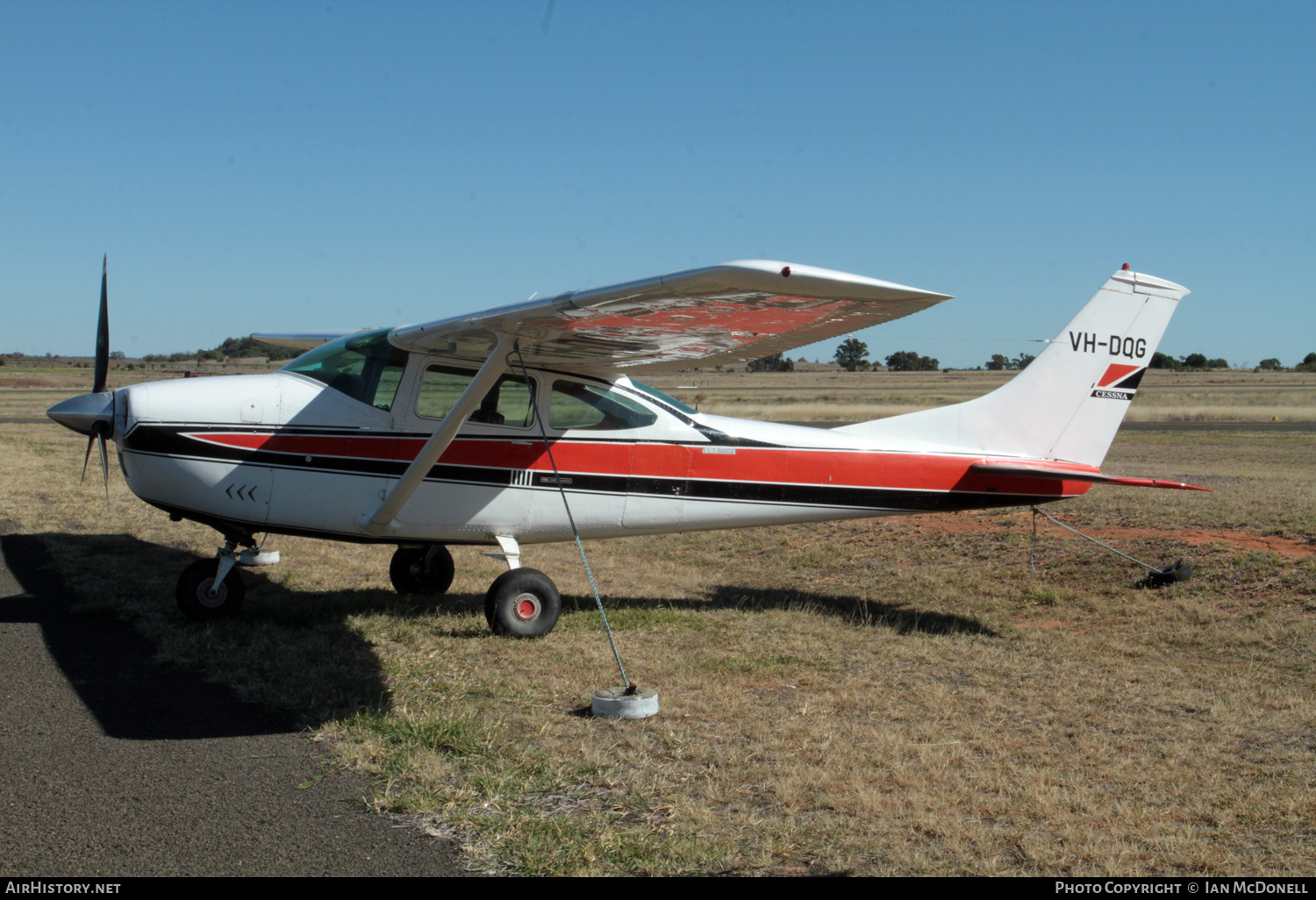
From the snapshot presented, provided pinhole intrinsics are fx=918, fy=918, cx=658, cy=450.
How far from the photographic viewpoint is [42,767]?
4.50 m

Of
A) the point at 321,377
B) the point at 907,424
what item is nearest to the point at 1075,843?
the point at 907,424

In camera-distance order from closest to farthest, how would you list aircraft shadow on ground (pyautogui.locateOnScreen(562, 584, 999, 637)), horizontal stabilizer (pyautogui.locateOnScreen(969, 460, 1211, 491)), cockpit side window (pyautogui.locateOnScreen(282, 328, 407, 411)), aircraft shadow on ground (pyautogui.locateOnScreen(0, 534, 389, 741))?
aircraft shadow on ground (pyautogui.locateOnScreen(0, 534, 389, 741)), cockpit side window (pyautogui.locateOnScreen(282, 328, 407, 411)), horizontal stabilizer (pyautogui.locateOnScreen(969, 460, 1211, 491)), aircraft shadow on ground (pyautogui.locateOnScreen(562, 584, 999, 637))

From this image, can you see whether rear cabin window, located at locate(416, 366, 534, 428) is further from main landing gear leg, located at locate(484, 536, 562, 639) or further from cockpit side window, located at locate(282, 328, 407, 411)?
main landing gear leg, located at locate(484, 536, 562, 639)

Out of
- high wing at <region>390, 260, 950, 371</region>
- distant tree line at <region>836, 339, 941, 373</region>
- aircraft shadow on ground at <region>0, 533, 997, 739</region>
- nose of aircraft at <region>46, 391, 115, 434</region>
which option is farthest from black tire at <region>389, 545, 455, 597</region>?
distant tree line at <region>836, 339, 941, 373</region>

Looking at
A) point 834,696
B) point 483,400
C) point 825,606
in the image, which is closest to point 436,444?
point 483,400

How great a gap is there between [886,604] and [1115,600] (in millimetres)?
2209

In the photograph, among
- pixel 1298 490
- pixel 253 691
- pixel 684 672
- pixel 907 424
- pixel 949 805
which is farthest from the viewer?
pixel 1298 490

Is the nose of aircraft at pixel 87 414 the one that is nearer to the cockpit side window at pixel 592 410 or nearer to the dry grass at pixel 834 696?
the dry grass at pixel 834 696

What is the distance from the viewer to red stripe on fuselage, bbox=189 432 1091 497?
744 centimetres

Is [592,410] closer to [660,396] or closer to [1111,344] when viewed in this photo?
[660,396]

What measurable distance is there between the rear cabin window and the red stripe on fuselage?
0.20 m

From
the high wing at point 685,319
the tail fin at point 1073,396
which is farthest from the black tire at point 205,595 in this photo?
the tail fin at point 1073,396

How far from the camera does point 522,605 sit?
756 cm
